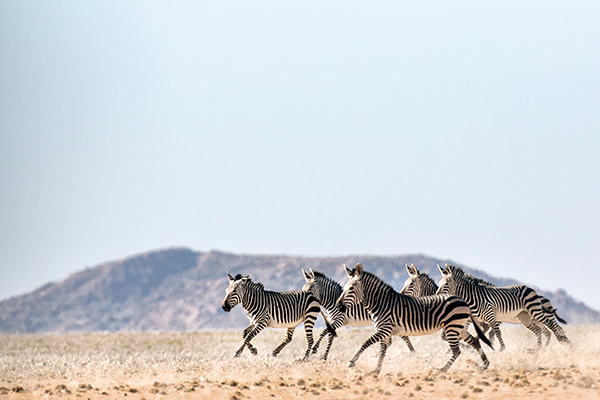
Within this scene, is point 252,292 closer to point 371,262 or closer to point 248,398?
point 248,398

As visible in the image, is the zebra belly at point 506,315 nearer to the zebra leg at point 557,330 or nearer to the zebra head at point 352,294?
the zebra leg at point 557,330

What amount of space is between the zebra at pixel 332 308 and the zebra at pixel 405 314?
256cm

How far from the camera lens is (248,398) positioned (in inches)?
504

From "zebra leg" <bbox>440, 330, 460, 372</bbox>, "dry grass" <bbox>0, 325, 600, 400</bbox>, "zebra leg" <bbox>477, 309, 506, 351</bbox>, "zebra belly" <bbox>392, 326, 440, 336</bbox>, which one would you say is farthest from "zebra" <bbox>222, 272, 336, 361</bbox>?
"zebra leg" <bbox>477, 309, 506, 351</bbox>

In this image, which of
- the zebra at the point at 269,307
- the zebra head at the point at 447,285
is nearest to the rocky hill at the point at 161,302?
the zebra at the point at 269,307

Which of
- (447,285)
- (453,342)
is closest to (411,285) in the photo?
(447,285)

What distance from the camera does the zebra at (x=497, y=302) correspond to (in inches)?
688

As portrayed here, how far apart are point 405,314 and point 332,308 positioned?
3905 mm

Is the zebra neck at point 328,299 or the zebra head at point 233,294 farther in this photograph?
the zebra neck at point 328,299

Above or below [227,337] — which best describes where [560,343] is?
above

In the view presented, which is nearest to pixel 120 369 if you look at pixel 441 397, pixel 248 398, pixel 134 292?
pixel 248 398

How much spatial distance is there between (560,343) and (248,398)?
9.43 metres

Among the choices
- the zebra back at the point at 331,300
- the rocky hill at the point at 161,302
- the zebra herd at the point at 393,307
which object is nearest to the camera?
the zebra herd at the point at 393,307

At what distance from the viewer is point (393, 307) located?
47.7ft
